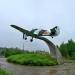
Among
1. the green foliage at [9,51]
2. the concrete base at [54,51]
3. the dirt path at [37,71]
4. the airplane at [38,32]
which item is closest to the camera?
the dirt path at [37,71]

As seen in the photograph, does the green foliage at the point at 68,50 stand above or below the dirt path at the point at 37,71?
above

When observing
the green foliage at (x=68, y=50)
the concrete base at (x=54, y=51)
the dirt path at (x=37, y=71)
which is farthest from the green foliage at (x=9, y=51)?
the dirt path at (x=37, y=71)

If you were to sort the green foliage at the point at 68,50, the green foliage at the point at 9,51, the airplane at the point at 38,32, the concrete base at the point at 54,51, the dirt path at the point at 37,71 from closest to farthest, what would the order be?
the dirt path at the point at 37,71, the airplane at the point at 38,32, the concrete base at the point at 54,51, the green foliage at the point at 68,50, the green foliage at the point at 9,51

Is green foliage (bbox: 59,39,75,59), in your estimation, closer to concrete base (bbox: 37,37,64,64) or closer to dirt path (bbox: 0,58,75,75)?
concrete base (bbox: 37,37,64,64)

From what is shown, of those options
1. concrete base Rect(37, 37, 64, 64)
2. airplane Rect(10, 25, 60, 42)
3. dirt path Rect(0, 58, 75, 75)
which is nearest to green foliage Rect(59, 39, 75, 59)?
concrete base Rect(37, 37, 64, 64)

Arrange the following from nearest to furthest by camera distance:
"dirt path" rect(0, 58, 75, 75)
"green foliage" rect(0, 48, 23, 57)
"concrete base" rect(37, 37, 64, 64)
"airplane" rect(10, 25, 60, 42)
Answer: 1. "dirt path" rect(0, 58, 75, 75)
2. "airplane" rect(10, 25, 60, 42)
3. "concrete base" rect(37, 37, 64, 64)
4. "green foliage" rect(0, 48, 23, 57)

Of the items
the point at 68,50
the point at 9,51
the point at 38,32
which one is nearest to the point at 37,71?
the point at 38,32

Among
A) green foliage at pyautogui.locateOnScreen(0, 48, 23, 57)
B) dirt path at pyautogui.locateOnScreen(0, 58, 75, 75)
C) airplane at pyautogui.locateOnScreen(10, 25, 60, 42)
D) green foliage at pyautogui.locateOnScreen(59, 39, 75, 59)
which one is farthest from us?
green foliage at pyautogui.locateOnScreen(0, 48, 23, 57)

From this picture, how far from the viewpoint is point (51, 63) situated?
92.6ft

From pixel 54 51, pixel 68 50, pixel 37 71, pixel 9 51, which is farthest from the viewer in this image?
pixel 9 51

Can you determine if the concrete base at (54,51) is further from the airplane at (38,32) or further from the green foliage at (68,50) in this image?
the green foliage at (68,50)

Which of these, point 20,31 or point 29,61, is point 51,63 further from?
point 20,31

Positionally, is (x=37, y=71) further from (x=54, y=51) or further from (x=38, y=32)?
(x=54, y=51)

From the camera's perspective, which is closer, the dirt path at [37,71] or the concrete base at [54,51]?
the dirt path at [37,71]
